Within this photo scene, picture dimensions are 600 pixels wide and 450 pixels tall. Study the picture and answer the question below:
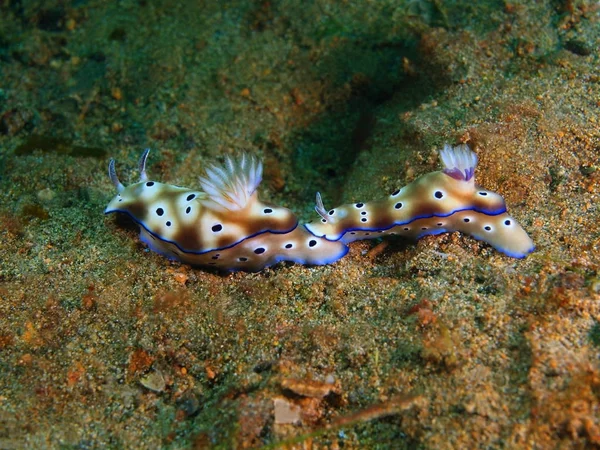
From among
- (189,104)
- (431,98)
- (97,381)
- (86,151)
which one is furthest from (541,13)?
(97,381)

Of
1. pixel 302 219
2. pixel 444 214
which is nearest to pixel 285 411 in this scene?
pixel 444 214

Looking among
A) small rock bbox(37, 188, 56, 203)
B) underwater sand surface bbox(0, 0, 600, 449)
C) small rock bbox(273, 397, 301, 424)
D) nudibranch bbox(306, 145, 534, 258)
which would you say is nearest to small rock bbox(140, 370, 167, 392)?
underwater sand surface bbox(0, 0, 600, 449)

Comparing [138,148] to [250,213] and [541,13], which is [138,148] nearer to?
[250,213]

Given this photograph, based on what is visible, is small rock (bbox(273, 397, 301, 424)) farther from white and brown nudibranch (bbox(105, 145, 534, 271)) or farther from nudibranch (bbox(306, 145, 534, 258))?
nudibranch (bbox(306, 145, 534, 258))

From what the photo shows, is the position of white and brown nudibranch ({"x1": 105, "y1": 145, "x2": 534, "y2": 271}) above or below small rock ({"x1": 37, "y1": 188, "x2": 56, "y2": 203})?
above

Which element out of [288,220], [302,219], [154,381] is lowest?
[302,219]

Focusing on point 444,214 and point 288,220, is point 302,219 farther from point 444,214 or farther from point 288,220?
point 444,214
